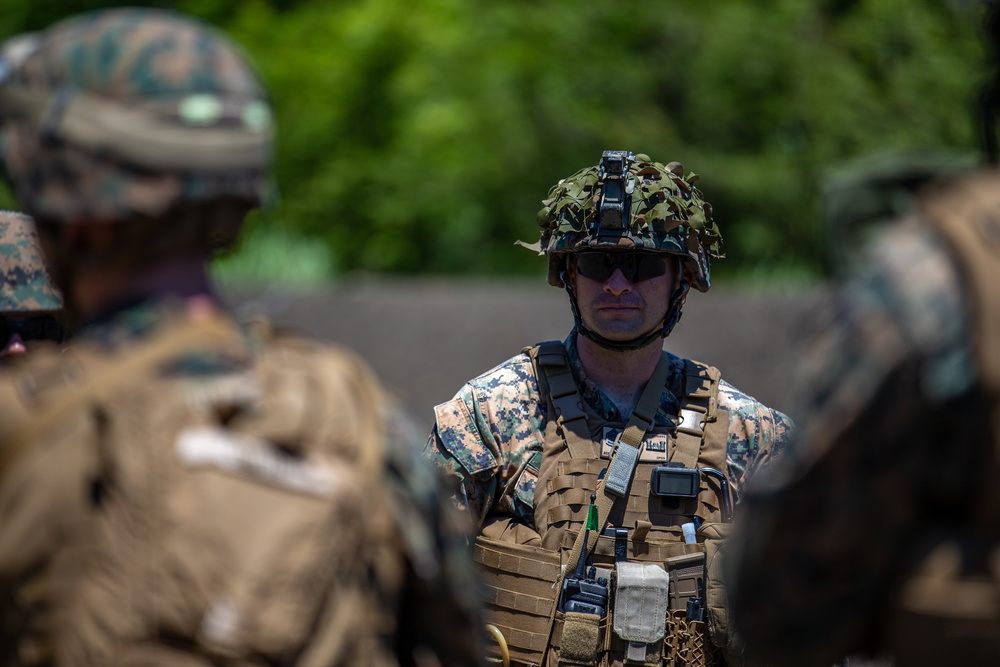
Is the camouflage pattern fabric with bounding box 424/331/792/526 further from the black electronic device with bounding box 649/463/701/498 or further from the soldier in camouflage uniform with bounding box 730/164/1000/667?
the soldier in camouflage uniform with bounding box 730/164/1000/667

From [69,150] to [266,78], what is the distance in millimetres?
20144

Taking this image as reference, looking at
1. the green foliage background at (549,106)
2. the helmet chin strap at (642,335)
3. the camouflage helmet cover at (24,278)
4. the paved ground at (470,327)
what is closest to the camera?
the camouflage helmet cover at (24,278)

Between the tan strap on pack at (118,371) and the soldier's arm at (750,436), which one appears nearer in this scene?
the tan strap on pack at (118,371)

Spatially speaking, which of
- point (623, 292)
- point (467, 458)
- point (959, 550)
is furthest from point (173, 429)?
point (623, 292)

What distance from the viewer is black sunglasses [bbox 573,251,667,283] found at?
16.0 feet

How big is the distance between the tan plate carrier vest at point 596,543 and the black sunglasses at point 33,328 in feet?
4.98

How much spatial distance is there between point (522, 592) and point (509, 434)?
533 mm

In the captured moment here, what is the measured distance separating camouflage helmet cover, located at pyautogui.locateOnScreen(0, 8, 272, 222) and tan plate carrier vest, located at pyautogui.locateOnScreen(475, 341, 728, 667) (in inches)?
95.0

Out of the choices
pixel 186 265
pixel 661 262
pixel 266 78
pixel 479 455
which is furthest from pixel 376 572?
pixel 266 78

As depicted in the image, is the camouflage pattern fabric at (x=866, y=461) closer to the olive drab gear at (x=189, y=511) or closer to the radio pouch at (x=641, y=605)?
the olive drab gear at (x=189, y=511)

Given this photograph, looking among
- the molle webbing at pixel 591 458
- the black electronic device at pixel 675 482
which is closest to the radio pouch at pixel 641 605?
the molle webbing at pixel 591 458

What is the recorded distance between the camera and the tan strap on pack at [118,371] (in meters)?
2.27

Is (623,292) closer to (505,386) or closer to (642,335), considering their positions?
(642,335)

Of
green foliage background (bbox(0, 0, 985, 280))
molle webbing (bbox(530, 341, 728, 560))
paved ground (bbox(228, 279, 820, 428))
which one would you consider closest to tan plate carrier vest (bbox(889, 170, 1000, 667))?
molle webbing (bbox(530, 341, 728, 560))
